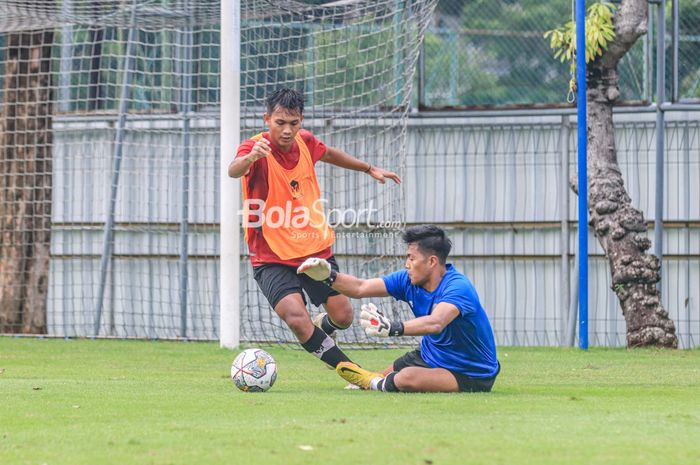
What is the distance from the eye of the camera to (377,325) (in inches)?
260

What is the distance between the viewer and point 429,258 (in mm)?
7215

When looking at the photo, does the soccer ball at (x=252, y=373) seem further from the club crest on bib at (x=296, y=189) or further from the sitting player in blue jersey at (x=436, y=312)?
the club crest on bib at (x=296, y=189)

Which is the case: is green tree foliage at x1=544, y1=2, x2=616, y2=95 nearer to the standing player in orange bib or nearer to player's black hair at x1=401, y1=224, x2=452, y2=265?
the standing player in orange bib

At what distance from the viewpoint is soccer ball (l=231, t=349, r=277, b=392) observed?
24.5ft

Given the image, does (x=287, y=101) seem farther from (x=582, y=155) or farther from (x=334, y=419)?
(x=582, y=155)

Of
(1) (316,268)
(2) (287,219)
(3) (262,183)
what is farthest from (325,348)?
(3) (262,183)

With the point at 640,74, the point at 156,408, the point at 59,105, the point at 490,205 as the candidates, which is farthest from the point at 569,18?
the point at 156,408

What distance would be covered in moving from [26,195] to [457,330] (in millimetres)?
8634

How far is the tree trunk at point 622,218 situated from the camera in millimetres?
12422

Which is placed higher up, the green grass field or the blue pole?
the blue pole

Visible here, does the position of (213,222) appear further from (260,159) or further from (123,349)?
(260,159)

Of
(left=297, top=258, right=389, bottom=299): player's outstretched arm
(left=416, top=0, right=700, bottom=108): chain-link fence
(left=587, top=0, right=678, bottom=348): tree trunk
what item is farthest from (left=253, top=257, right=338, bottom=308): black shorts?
(left=416, top=0, right=700, bottom=108): chain-link fence

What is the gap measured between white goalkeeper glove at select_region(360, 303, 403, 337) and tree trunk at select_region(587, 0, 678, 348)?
6390mm

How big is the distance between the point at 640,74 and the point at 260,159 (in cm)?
690
